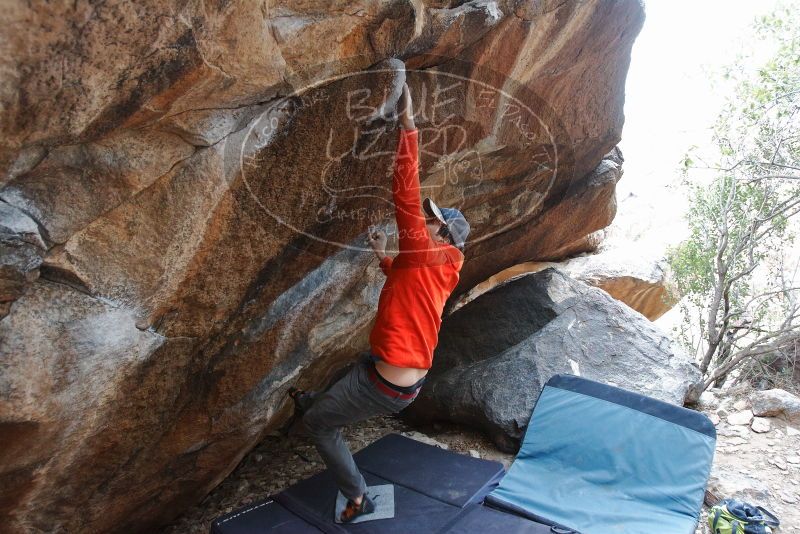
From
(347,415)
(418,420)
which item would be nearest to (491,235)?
(418,420)

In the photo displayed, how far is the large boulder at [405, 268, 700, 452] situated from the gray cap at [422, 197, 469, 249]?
7.07ft

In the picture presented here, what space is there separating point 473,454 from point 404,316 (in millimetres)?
2163

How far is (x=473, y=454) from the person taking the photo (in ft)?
15.7

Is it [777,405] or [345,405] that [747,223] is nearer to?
[777,405]

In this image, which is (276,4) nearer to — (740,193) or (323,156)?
(323,156)

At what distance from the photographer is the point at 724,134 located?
7.55 metres

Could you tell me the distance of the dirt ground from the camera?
4.27 metres

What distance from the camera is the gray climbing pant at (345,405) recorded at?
3217mm

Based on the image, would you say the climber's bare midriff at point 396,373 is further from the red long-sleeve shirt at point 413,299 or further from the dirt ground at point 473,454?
the dirt ground at point 473,454

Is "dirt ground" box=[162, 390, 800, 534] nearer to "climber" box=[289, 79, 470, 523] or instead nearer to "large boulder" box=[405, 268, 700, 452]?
"large boulder" box=[405, 268, 700, 452]

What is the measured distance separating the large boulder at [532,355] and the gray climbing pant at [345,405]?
1829mm

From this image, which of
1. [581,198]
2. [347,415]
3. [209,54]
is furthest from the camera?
[581,198]

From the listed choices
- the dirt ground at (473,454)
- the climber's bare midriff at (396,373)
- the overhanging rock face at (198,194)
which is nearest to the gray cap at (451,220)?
the overhanging rock face at (198,194)

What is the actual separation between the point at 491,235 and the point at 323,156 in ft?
10.5
